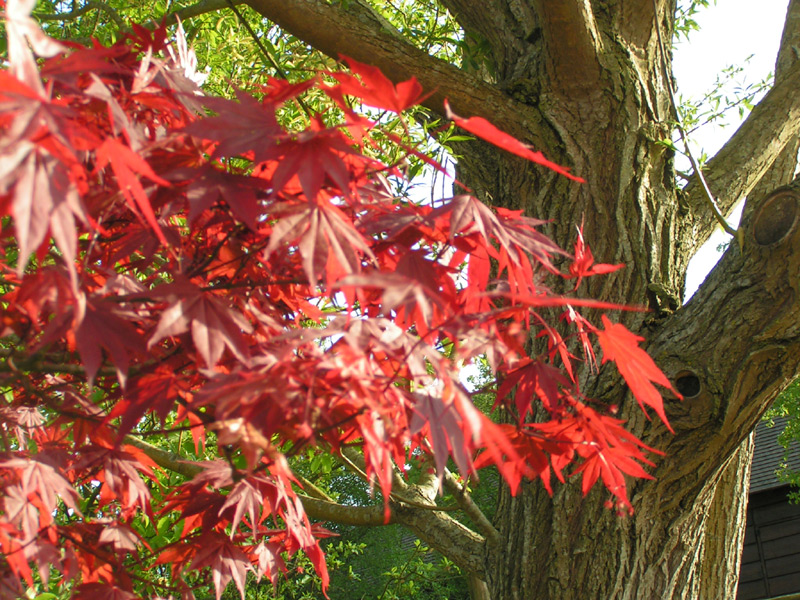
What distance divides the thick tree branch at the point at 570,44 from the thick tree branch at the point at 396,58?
142 millimetres

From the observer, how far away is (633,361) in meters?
1.02

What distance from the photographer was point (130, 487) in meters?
1.21

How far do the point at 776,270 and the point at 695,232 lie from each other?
0.61 metres

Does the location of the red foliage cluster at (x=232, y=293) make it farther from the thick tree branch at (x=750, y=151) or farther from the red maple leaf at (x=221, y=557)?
the thick tree branch at (x=750, y=151)

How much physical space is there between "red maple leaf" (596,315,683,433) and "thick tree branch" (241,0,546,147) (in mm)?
1177

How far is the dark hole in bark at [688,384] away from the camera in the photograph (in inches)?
Answer: 61.7

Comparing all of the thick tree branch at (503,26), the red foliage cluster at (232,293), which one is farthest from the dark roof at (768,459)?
the red foliage cluster at (232,293)

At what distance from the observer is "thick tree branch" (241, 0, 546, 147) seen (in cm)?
203

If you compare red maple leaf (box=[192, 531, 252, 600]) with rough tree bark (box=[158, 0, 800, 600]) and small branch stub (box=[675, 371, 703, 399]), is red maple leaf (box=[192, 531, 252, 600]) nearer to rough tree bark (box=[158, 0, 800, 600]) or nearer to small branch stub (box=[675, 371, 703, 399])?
rough tree bark (box=[158, 0, 800, 600])

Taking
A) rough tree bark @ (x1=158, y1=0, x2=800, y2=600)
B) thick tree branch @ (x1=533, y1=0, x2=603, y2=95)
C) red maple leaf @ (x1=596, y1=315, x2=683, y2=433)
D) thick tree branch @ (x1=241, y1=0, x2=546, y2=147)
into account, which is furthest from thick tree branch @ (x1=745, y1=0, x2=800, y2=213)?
red maple leaf @ (x1=596, y1=315, x2=683, y2=433)

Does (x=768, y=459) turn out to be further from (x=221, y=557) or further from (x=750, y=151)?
(x=221, y=557)

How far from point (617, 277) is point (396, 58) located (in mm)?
924

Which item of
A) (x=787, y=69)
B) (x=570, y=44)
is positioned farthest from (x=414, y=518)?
(x=787, y=69)

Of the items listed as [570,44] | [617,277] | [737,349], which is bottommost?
[737,349]
